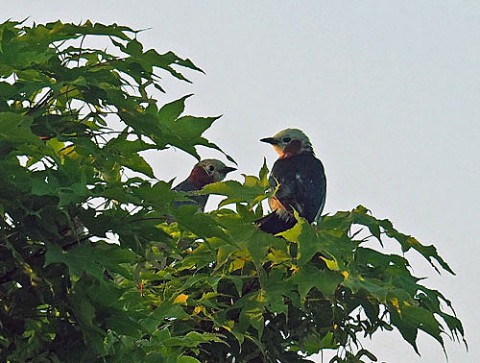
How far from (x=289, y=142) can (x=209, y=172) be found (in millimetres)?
1327

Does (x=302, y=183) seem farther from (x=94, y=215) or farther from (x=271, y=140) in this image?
(x=94, y=215)

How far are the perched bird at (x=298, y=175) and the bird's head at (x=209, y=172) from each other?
3.44ft

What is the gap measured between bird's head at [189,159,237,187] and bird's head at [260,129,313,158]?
102 cm

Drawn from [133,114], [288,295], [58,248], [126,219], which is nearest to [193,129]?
[133,114]

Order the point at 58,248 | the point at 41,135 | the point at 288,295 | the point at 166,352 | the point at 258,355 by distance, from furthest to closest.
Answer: the point at 258,355 < the point at 288,295 < the point at 166,352 < the point at 41,135 < the point at 58,248

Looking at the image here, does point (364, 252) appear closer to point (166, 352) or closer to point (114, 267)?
point (166, 352)

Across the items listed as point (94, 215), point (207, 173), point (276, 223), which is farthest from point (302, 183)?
point (94, 215)

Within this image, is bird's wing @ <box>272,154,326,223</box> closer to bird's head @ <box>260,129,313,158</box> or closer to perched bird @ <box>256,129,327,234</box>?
perched bird @ <box>256,129,327,234</box>

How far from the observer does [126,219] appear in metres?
Result: 2.83

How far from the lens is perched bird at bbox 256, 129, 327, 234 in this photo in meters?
7.60

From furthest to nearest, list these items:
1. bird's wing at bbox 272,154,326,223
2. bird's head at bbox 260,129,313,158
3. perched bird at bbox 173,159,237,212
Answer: perched bird at bbox 173,159,237,212, bird's head at bbox 260,129,313,158, bird's wing at bbox 272,154,326,223

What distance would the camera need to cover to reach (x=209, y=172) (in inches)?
424

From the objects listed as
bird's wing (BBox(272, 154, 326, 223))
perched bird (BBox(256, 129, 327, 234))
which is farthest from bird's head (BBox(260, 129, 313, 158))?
bird's wing (BBox(272, 154, 326, 223))

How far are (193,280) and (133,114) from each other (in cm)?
114
